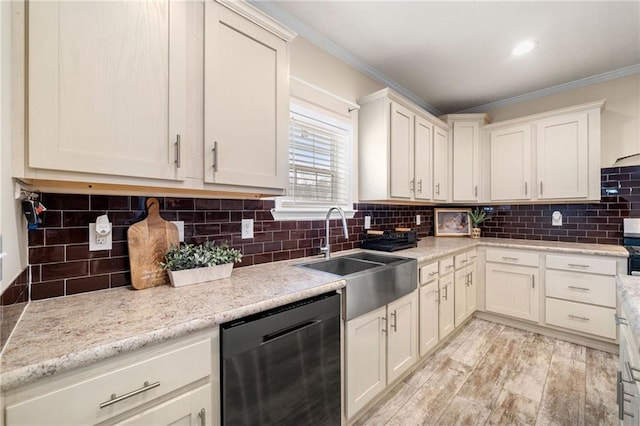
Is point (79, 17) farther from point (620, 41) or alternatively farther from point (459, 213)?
point (459, 213)

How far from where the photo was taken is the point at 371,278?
160 centimetres

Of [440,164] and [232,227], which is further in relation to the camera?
[440,164]

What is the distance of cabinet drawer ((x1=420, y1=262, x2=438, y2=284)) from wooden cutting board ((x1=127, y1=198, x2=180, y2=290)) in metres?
1.74

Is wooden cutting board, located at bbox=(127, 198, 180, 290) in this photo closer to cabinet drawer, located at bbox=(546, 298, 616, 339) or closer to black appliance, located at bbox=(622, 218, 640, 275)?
cabinet drawer, located at bbox=(546, 298, 616, 339)

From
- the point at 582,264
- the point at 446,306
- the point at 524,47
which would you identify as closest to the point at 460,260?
the point at 446,306

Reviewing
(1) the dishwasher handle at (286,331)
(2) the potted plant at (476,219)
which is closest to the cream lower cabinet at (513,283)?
(2) the potted plant at (476,219)

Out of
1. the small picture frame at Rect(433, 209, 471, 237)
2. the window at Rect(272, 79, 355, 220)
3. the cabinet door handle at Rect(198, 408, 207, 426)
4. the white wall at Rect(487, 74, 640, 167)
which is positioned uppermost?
the white wall at Rect(487, 74, 640, 167)

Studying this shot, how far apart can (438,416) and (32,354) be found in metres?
1.97

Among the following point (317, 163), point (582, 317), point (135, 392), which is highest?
point (317, 163)

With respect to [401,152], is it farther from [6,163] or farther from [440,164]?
[6,163]

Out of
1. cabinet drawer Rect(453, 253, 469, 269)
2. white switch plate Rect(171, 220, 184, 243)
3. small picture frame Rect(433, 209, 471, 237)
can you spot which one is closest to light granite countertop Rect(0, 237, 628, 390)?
white switch plate Rect(171, 220, 184, 243)

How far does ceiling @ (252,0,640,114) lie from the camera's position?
1.86 m

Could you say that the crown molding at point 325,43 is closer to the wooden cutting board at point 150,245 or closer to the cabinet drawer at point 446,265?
the wooden cutting board at point 150,245

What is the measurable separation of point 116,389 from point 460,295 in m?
2.80
